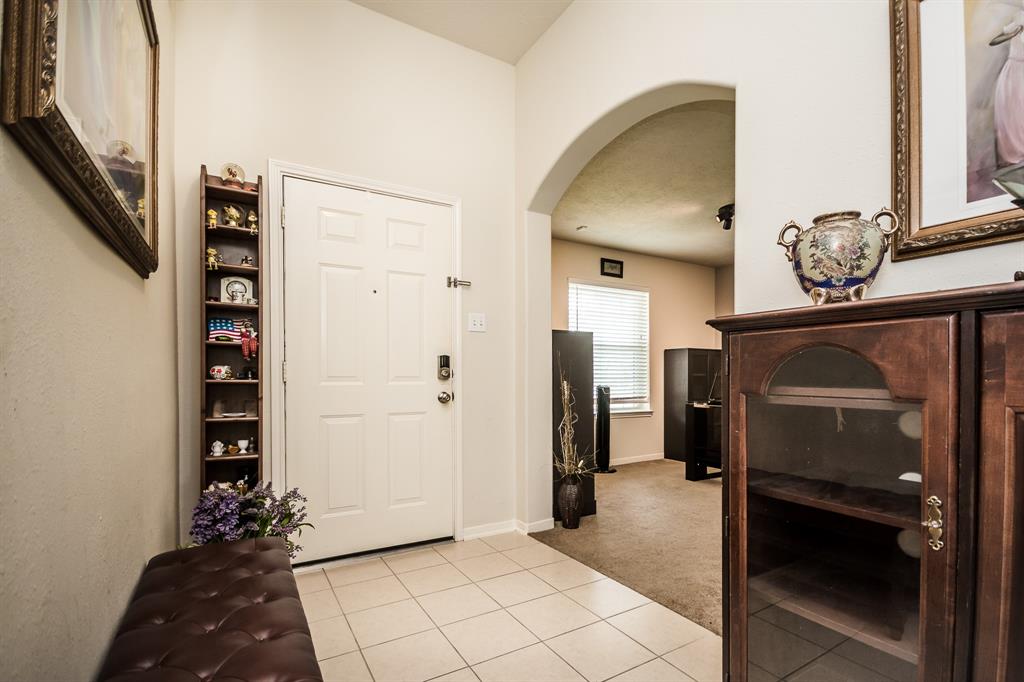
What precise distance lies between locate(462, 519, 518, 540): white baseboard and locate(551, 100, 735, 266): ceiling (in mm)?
2888

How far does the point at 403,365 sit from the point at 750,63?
2.36 meters

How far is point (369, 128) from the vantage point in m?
3.03

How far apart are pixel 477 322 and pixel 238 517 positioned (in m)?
1.83

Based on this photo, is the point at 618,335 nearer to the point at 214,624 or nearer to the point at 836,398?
the point at 836,398

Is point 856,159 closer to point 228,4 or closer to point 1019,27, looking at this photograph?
point 1019,27

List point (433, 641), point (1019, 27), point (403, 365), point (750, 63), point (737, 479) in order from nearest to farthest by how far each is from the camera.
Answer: point (1019, 27), point (737, 479), point (750, 63), point (433, 641), point (403, 365)

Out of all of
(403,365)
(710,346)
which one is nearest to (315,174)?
(403,365)

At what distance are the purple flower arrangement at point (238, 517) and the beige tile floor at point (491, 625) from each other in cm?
46

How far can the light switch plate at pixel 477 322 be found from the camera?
129 inches

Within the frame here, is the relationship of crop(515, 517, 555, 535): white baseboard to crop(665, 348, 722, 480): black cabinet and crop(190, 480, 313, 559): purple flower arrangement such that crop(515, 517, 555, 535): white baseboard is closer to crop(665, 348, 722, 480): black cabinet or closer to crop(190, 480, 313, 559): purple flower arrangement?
crop(190, 480, 313, 559): purple flower arrangement

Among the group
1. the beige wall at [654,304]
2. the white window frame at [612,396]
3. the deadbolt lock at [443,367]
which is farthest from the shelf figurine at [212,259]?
the white window frame at [612,396]

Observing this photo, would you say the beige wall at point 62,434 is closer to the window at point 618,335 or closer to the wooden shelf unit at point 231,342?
the wooden shelf unit at point 231,342

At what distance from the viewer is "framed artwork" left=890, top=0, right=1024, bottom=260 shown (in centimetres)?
117

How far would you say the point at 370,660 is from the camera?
1858mm
